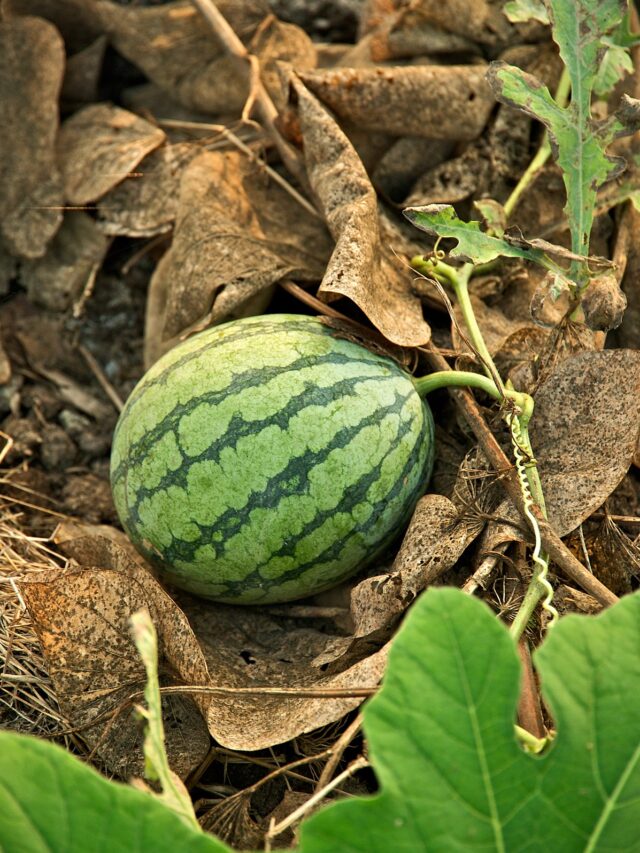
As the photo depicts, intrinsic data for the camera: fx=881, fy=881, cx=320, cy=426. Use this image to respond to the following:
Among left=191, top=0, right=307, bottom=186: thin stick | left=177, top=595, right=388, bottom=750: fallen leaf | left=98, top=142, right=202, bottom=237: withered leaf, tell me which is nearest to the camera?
left=177, top=595, right=388, bottom=750: fallen leaf

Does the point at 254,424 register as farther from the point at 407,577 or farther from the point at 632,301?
the point at 632,301

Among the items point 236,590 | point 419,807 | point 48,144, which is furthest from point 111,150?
point 419,807

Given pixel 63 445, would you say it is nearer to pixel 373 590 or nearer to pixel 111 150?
pixel 111 150

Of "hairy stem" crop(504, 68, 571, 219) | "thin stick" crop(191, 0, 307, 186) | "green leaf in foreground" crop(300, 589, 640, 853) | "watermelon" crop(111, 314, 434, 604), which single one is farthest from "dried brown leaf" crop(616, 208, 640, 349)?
"green leaf in foreground" crop(300, 589, 640, 853)

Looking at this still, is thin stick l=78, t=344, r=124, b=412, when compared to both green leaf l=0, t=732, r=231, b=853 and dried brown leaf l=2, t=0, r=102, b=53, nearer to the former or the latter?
dried brown leaf l=2, t=0, r=102, b=53

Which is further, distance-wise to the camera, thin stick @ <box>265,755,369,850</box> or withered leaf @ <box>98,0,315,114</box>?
withered leaf @ <box>98,0,315,114</box>

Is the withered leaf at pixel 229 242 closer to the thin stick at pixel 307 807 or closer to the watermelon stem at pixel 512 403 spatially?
the watermelon stem at pixel 512 403

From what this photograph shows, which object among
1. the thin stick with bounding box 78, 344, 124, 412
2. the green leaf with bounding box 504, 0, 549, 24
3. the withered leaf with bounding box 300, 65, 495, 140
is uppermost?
the green leaf with bounding box 504, 0, 549, 24
